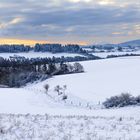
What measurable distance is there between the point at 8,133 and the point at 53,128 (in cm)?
184

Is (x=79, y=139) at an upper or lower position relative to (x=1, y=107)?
upper

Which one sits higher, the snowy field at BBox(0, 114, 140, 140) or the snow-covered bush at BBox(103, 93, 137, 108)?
the snowy field at BBox(0, 114, 140, 140)

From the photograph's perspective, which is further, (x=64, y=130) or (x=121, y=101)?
(x=121, y=101)

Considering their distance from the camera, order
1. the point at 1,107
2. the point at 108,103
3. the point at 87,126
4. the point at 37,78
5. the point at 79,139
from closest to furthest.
Answer: the point at 79,139 < the point at 87,126 < the point at 1,107 < the point at 108,103 < the point at 37,78

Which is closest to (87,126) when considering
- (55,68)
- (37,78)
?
(37,78)

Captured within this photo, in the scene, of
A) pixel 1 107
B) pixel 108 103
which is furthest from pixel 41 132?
pixel 108 103

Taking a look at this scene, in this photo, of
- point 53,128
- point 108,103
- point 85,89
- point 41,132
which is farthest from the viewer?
point 85,89

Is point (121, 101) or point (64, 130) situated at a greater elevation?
point (64, 130)

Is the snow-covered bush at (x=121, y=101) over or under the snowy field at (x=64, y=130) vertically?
under

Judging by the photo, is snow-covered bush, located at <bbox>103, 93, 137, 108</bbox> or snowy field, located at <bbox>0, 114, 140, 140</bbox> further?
snow-covered bush, located at <bbox>103, 93, 137, 108</bbox>

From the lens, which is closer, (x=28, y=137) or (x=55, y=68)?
(x=28, y=137)

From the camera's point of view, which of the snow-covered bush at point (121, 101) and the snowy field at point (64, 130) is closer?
the snowy field at point (64, 130)

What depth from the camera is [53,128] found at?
41.6 feet

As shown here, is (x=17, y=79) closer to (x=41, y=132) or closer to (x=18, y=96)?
(x=18, y=96)
